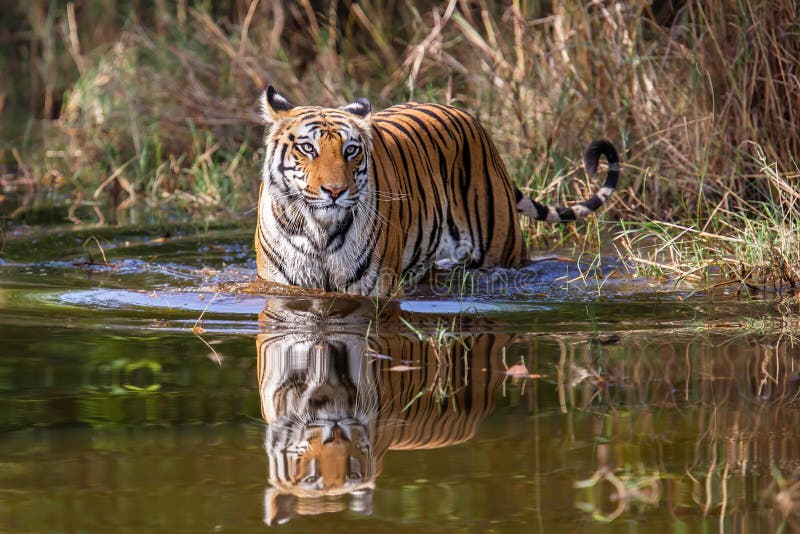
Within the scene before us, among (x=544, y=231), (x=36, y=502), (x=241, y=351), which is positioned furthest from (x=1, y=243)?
(x=36, y=502)

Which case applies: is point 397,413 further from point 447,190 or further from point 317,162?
point 447,190

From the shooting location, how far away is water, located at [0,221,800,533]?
8.60 ft

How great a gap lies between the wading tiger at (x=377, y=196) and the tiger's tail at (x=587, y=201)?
10 millimetres

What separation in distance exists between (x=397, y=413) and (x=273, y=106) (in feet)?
8.12

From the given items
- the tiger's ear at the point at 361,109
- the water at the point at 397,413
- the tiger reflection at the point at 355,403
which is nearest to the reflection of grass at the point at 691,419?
the water at the point at 397,413

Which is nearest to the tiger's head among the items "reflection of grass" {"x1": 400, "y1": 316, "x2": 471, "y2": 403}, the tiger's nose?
the tiger's nose

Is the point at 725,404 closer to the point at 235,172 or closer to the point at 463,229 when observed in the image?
the point at 463,229

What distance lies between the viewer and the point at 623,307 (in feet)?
17.1

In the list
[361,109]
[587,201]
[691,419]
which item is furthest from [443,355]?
[587,201]

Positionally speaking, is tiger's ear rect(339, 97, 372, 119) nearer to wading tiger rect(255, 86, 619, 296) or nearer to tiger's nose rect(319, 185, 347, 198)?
wading tiger rect(255, 86, 619, 296)

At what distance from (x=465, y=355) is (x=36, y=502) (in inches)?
69.9

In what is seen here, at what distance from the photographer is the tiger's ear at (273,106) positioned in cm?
554

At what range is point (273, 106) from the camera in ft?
18.2

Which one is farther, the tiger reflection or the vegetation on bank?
the vegetation on bank
